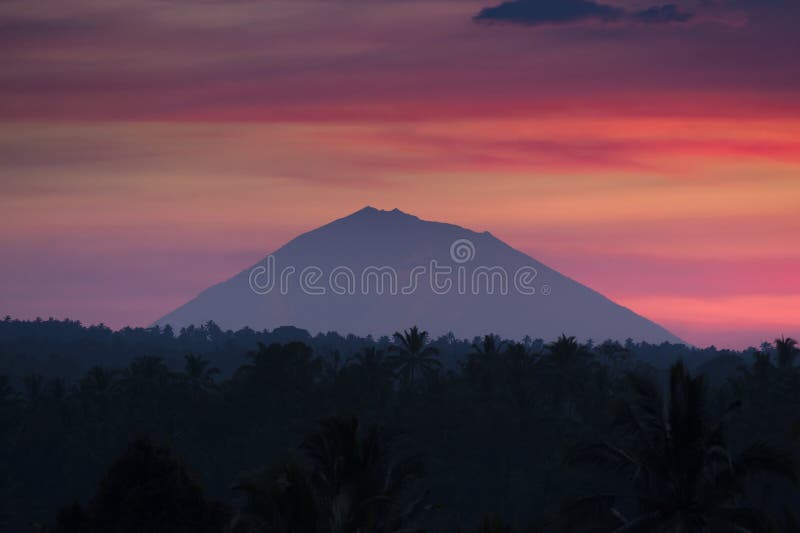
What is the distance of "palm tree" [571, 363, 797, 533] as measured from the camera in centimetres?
2731

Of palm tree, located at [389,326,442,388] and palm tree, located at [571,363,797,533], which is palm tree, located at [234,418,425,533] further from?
palm tree, located at [389,326,442,388]

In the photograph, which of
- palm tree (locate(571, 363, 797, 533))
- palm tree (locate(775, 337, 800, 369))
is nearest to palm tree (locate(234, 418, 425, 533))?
palm tree (locate(571, 363, 797, 533))

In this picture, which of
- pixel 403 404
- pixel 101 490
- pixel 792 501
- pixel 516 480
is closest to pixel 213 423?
pixel 403 404

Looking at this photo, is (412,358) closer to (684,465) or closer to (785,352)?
(785,352)

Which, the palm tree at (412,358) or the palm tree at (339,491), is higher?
the palm tree at (412,358)

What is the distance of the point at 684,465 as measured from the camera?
1093 inches

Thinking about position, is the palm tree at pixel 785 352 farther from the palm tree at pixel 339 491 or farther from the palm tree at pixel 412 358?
the palm tree at pixel 339 491

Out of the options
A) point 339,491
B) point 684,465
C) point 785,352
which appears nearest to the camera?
point 684,465

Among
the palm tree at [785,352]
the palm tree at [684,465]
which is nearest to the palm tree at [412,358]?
the palm tree at [785,352]

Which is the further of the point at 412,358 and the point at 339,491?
the point at 412,358


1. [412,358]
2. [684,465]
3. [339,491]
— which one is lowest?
[339,491]

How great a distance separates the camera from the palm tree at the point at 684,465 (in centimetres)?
2731

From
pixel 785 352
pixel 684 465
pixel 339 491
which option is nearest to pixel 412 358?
pixel 785 352

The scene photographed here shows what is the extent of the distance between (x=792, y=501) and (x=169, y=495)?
2225 inches
